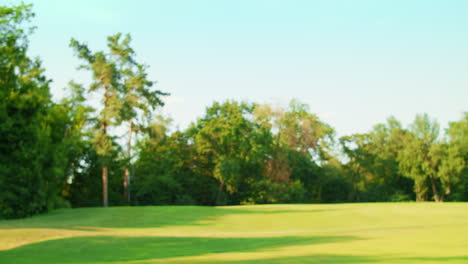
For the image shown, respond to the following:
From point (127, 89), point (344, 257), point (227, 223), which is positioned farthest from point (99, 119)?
point (344, 257)

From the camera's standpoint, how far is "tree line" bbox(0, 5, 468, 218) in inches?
1083

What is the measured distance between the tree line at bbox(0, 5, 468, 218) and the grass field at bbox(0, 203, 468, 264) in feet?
24.6

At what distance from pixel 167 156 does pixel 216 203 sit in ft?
26.4

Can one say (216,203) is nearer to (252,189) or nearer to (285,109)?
(252,189)

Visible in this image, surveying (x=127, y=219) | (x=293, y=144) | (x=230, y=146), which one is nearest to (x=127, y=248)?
(x=127, y=219)

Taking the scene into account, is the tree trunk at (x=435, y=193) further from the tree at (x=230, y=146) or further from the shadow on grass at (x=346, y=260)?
the shadow on grass at (x=346, y=260)

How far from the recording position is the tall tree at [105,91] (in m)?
37.8

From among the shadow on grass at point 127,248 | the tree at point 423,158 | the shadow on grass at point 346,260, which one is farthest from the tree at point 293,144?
the shadow on grass at point 346,260

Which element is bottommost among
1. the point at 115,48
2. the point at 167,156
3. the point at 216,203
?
the point at 216,203

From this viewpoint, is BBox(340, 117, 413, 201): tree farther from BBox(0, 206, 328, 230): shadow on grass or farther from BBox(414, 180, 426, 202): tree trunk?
BBox(0, 206, 328, 230): shadow on grass

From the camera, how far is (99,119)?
3850cm

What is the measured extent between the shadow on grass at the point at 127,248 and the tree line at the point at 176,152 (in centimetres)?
1518

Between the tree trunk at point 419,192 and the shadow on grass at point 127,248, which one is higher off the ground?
the shadow on grass at point 127,248

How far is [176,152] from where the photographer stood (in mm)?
52469
